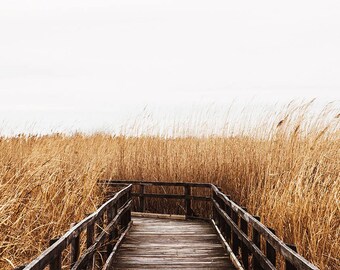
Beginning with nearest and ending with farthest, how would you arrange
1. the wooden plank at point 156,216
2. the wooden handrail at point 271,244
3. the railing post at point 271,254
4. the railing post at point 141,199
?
1. the wooden handrail at point 271,244
2. the railing post at point 271,254
3. the wooden plank at point 156,216
4. the railing post at point 141,199

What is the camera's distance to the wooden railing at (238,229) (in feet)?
12.2

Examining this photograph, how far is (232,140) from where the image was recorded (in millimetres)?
10484

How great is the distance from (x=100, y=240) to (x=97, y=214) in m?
0.54

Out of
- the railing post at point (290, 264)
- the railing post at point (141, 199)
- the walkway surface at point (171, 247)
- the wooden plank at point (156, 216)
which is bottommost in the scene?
the walkway surface at point (171, 247)

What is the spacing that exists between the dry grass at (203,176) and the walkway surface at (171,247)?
88cm

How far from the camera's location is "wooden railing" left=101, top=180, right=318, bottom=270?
372 cm

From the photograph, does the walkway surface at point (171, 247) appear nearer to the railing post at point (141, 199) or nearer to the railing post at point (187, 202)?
the railing post at point (187, 202)

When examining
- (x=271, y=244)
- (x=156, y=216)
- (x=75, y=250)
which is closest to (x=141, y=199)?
(x=156, y=216)

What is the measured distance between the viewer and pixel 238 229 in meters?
6.17

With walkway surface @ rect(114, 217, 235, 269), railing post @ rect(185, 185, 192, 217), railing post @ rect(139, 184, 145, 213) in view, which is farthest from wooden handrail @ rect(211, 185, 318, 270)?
railing post @ rect(139, 184, 145, 213)

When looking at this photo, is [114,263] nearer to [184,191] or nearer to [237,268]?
[237,268]

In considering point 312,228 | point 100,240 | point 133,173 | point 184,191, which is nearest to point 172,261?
point 100,240

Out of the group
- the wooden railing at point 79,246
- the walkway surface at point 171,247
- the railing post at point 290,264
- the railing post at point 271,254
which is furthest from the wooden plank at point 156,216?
the railing post at point 290,264

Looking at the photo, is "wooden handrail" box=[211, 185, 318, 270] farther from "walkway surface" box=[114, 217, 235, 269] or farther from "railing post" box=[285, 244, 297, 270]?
"walkway surface" box=[114, 217, 235, 269]
